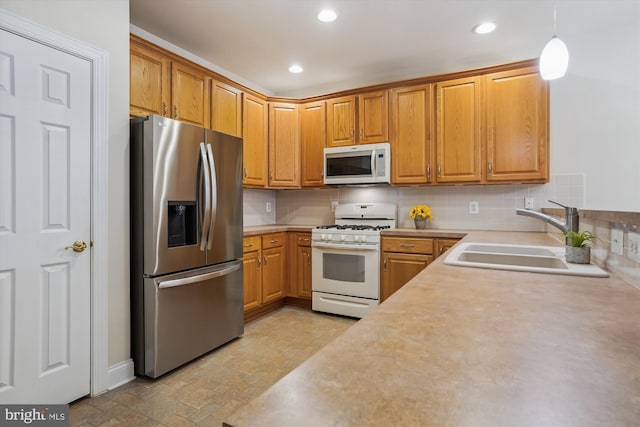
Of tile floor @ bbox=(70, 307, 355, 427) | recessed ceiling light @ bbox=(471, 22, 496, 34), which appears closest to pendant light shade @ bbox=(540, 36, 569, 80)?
recessed ceiling light @ bbox=(471, 22, 496, 34)

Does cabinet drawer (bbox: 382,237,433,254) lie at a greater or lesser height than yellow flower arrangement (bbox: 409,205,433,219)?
lesser

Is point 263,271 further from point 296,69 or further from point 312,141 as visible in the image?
point 296,69

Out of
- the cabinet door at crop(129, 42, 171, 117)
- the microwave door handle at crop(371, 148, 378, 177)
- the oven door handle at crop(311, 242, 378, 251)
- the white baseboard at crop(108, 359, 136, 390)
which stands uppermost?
the cabinet door at crop(129, 42, 171, 117)

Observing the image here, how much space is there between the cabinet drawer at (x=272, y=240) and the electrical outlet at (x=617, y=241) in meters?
2.79

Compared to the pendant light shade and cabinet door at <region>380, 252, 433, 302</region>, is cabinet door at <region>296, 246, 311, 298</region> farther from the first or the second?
the pendant light shade

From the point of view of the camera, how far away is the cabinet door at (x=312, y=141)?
389cm

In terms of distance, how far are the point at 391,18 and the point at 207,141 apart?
1714 mm

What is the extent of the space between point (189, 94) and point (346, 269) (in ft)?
7.14

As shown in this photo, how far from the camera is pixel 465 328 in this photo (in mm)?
717

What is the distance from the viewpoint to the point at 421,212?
140 inches

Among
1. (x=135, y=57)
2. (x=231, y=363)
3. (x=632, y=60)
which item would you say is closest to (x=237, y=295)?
(x=231, y=363)

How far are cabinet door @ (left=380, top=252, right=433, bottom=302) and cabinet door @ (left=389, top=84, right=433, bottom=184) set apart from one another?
767 millimetres

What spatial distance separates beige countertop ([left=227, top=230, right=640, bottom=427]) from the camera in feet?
1.36

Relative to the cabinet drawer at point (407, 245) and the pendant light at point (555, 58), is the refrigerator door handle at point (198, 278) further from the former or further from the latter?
the pendant light at point (555, 58)
